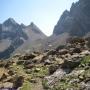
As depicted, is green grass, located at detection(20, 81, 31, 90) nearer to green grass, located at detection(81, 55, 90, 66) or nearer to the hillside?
the hillside

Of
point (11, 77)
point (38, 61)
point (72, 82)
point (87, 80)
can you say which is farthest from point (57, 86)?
point (38, 61)

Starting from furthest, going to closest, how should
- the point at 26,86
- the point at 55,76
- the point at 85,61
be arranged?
the point at 55,76 → the point at 85,61 → the point at 26,86

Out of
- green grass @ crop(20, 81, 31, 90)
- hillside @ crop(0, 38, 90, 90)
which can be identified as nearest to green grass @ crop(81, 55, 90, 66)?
hillside @ crop(0, 38, 90, 90)

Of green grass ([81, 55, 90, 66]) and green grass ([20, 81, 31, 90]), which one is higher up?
green grass ([81, 55, 90, 66])

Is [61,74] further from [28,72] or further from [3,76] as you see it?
[3,76]

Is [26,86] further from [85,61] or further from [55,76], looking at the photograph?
[85,61]

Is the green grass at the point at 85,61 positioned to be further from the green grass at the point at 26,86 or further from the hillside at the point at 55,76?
the green grass at the point at 26,86

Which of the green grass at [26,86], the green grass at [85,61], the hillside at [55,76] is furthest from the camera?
the green grass at [85,61]

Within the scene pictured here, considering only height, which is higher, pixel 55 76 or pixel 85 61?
pixel 85 61

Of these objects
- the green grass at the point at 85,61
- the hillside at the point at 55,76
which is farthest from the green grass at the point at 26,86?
the green grass at the point at 85,61

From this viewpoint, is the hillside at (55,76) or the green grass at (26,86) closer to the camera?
the hillside at (55,76)

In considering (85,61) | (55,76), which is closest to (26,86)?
(55,76)

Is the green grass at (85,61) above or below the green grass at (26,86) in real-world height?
above

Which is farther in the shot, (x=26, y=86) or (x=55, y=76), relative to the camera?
(x=55, y=76)
